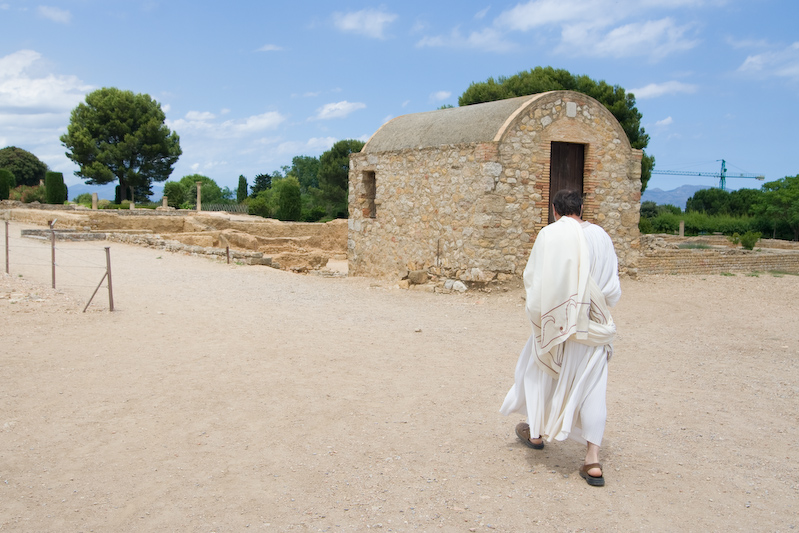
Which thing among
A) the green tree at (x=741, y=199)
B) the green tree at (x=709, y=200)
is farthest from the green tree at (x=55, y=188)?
the green tree at (x=741, y=199)

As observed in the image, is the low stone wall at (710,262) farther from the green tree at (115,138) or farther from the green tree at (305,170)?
the green tree at (305,170)

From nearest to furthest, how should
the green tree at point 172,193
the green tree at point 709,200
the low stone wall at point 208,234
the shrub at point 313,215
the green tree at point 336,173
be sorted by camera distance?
the low stone wall at point 208,234 → the shrub at point 313,215 → the green tree at point 172,193 → the green tree at point 709,200 → the green tree at point 336,173

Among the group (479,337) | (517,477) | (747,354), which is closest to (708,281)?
(747,354)

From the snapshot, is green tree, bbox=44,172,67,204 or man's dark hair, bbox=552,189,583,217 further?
green tree, bbox=44,172,67,204

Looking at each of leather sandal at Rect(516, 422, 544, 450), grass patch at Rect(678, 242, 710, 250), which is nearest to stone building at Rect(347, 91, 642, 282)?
leather sandal at Rect(516, 422, 544, 450)

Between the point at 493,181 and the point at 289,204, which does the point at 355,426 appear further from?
the point at 289,204

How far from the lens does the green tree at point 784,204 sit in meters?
29.4

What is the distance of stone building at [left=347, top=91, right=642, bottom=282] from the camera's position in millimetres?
10500

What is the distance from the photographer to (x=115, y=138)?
4291 cm

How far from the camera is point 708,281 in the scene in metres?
13.1

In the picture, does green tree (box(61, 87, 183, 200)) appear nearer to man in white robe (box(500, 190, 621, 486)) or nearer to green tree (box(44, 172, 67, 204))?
green tree (box(44, 172, 67, 204))

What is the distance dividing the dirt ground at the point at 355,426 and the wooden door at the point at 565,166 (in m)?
3.47

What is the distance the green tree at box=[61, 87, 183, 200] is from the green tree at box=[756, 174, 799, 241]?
37913 mm

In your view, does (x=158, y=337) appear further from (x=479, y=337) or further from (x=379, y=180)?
(x=379, y=180)
